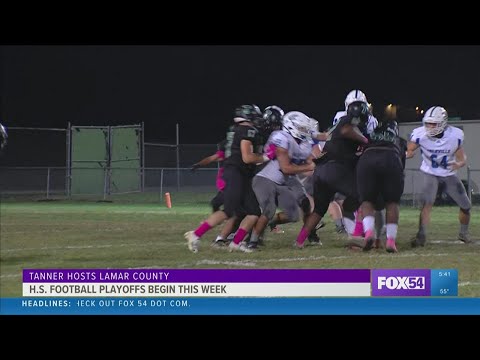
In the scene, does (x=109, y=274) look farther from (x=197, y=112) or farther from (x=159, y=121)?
(x=159, y=121)

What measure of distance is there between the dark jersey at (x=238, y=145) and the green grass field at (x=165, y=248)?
29.6 inches

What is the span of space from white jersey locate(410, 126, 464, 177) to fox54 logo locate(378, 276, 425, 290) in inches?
113

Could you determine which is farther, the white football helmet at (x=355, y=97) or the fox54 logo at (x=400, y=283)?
the white football helmet at (x=355, y=97)

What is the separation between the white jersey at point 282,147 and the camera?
677 cm

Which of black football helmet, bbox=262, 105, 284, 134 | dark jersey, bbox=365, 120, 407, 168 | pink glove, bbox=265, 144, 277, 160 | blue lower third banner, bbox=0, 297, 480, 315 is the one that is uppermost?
black football helmet, bbox=262, 105, 284, 134

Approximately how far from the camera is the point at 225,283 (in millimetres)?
4496

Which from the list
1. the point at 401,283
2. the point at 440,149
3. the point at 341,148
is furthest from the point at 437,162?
the point at 401,283

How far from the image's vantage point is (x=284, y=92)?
961 cm

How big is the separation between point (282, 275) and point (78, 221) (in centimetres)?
557

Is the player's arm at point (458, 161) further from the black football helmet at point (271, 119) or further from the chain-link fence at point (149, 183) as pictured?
the chain-link fence at point (149, 183)

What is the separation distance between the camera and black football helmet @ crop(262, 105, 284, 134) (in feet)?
22.7

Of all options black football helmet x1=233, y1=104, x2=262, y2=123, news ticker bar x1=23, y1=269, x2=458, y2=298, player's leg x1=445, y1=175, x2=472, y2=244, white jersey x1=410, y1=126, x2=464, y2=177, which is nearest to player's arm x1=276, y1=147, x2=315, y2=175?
black football helmet x1=233, y1=104, x2=262, y2=123

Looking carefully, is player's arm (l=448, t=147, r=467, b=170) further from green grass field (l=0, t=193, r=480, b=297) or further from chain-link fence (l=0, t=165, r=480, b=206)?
chain-link fence (l=0, t=165, r=480, b=206)

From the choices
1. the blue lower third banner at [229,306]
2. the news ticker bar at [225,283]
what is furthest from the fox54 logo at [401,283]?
the blue lower third banner at [229,306]
